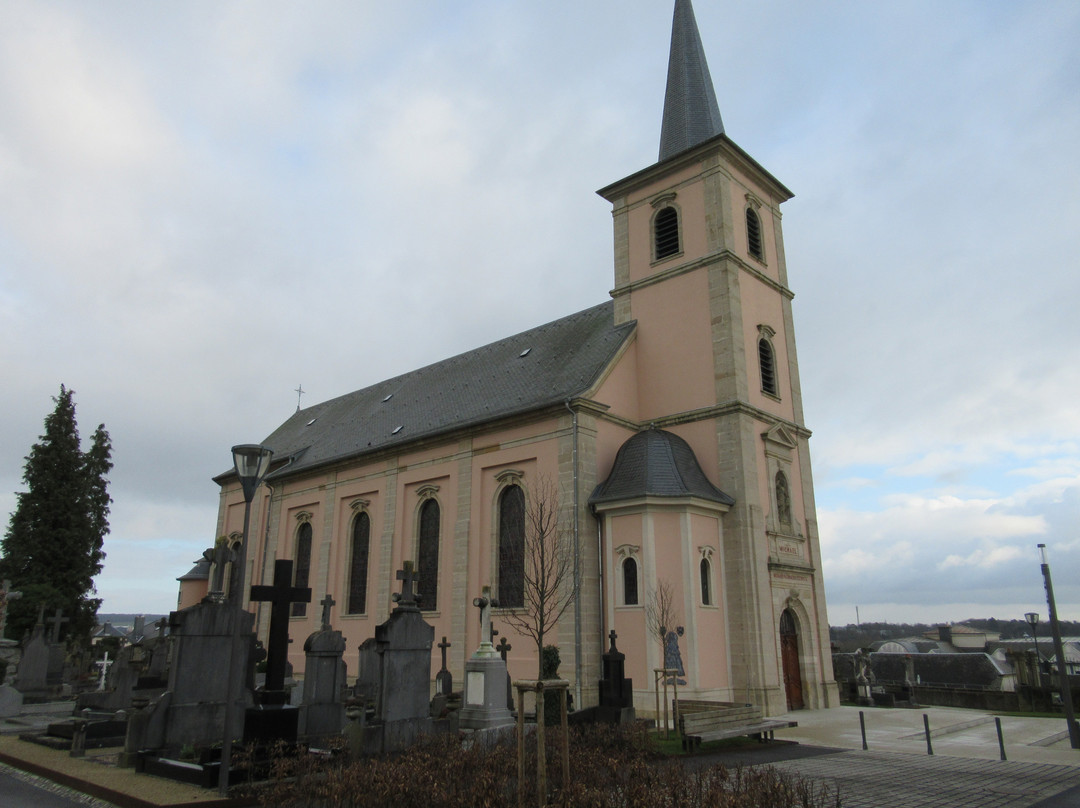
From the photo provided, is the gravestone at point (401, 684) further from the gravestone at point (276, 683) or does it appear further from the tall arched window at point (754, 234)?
the tall arched window at point (754, 234)

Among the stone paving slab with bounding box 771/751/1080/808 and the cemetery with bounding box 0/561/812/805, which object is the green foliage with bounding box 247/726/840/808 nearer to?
the cemetery with bounding box 0/561/812/805

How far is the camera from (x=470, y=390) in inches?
1113

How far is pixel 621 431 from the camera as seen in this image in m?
23.2

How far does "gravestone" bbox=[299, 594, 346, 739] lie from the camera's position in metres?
13.8

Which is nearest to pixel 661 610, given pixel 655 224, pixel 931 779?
pixel 931 779

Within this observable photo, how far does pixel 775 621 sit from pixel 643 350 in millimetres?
9398

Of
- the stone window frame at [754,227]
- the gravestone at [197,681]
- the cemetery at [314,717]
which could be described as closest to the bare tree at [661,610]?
the cemetery at [314,717]

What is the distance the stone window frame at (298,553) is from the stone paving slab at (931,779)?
2253 centimetres

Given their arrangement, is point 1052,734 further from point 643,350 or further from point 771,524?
point 643,350

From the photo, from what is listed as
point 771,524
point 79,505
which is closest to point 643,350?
point 771,524

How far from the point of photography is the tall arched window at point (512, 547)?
22.3 m

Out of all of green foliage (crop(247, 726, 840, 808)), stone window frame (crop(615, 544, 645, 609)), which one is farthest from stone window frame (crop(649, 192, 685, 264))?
green foliage (crop(247, 726, 840, 808))

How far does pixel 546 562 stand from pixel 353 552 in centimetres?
1111

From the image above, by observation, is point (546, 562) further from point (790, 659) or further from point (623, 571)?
point (790, 659)
